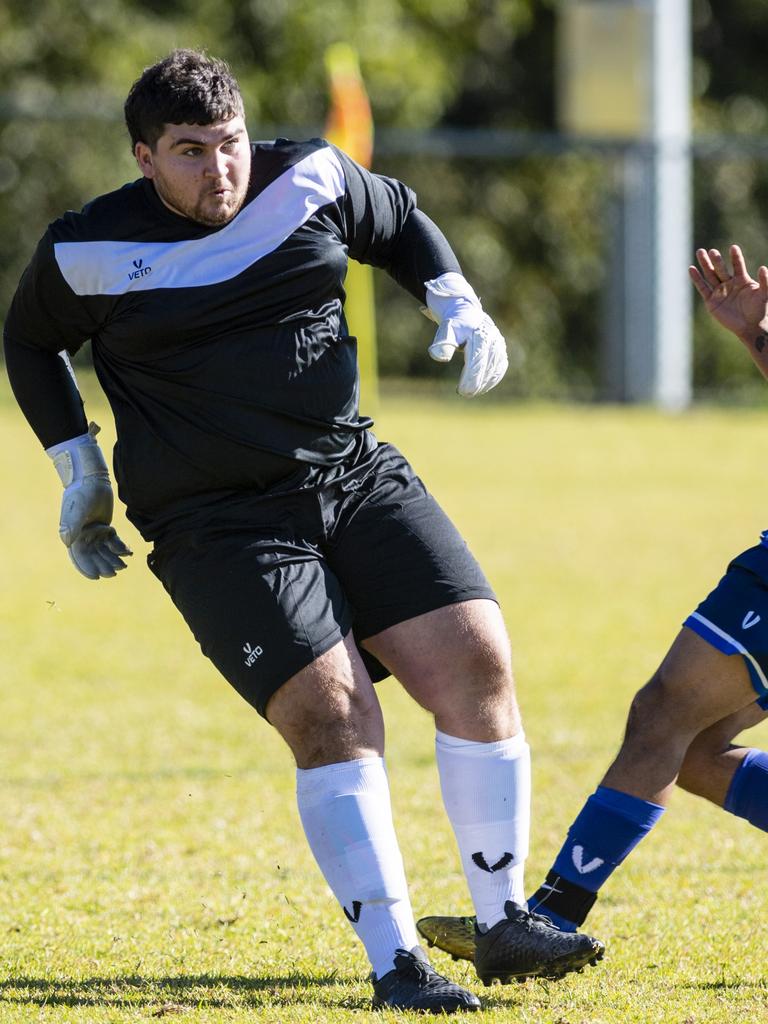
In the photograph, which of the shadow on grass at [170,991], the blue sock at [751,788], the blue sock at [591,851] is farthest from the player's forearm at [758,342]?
the shadow on grass at [170,991]

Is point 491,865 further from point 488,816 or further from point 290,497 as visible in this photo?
point 290,497

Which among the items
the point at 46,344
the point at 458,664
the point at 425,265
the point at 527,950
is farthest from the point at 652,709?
the point at 46,344

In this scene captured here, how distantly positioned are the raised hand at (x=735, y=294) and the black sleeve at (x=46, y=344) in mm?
1510

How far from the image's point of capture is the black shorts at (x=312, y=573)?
372cm

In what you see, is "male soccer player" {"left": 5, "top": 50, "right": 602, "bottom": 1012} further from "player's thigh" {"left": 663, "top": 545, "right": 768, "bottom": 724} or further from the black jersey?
"player's thigh" {"left": 663, "top": 545, "right": 768, "bottom": 724}

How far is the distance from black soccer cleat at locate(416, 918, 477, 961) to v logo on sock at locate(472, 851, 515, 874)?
0.73ft

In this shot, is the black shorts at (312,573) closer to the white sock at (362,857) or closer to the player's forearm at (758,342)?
the white sock at (362,857)

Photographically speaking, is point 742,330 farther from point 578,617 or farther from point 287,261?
point 578,617

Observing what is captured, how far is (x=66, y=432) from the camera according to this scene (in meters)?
4.15

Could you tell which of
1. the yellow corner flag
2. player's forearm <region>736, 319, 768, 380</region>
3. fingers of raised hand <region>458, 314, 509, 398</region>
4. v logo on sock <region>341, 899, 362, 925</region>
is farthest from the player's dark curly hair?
the yellow corner flag

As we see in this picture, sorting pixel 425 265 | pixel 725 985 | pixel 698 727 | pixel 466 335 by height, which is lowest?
pixel 725 985

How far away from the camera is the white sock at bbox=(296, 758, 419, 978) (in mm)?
3709

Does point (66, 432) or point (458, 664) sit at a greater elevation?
point (66, 432)

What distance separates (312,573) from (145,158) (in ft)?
3.35
